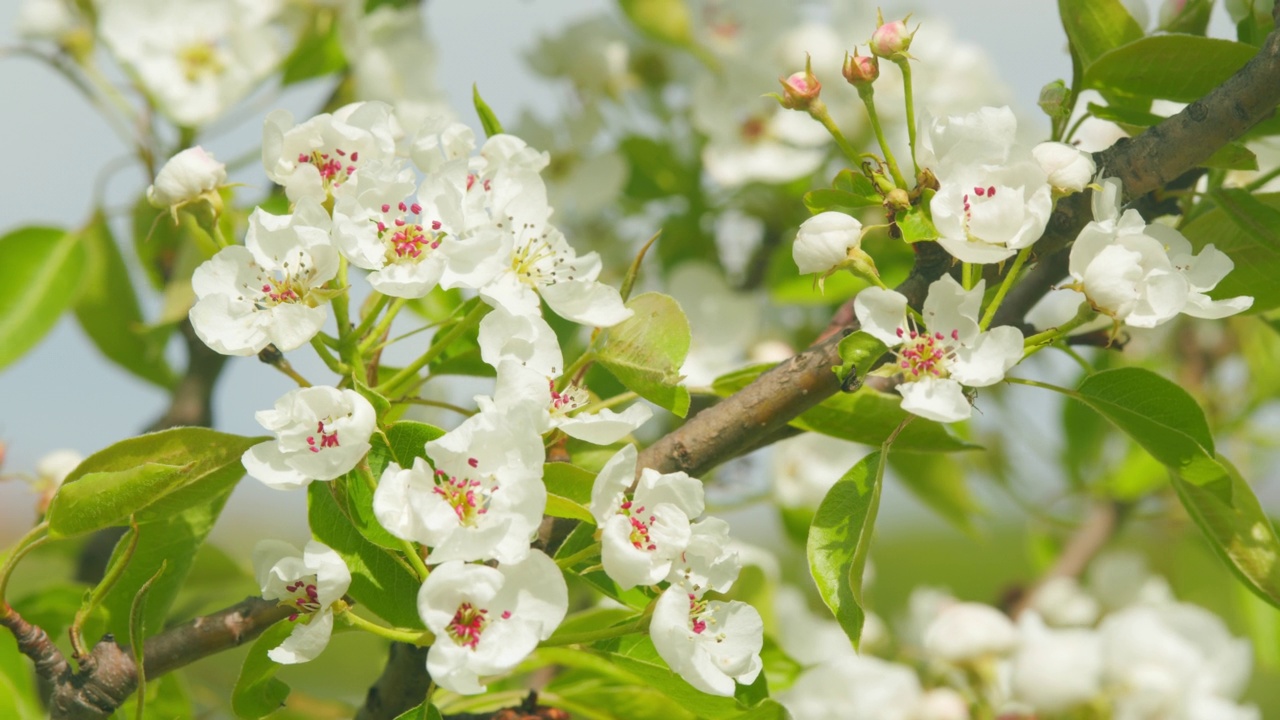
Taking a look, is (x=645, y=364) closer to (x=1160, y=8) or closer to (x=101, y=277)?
(x=1160, y=8)

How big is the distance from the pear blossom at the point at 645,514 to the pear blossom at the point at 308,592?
0.17 meters

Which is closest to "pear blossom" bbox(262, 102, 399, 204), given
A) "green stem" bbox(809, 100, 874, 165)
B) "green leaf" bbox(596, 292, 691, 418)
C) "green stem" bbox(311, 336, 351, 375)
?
"green stem" bbox(311, 336, 351, 375)

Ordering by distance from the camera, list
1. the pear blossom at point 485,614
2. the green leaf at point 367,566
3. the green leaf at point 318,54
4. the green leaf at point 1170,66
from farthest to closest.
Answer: the green leaf at point 318,54, the green leaf at point 1170,66, the green leaf at point 367,566, the pear blossom at point 485,614

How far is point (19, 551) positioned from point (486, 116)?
47 cm

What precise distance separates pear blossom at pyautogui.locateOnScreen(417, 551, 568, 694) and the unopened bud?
506mm

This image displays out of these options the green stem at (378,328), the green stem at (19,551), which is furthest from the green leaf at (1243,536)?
the green stem at (19,551)

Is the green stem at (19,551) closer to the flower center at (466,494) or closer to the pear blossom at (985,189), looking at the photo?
the flower center at (466,494)

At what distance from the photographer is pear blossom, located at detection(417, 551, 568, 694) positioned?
0.67 metres

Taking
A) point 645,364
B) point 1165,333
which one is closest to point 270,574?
point 645,364

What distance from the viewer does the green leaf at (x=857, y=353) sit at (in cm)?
75

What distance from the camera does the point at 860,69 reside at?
834 millimetres

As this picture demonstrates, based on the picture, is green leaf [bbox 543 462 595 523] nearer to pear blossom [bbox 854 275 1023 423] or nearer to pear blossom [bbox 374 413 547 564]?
pear blossom [bbox 374 413 547 564]

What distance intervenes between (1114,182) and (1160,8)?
1.23 feet

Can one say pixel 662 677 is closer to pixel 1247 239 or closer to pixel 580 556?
pixel 580 556
